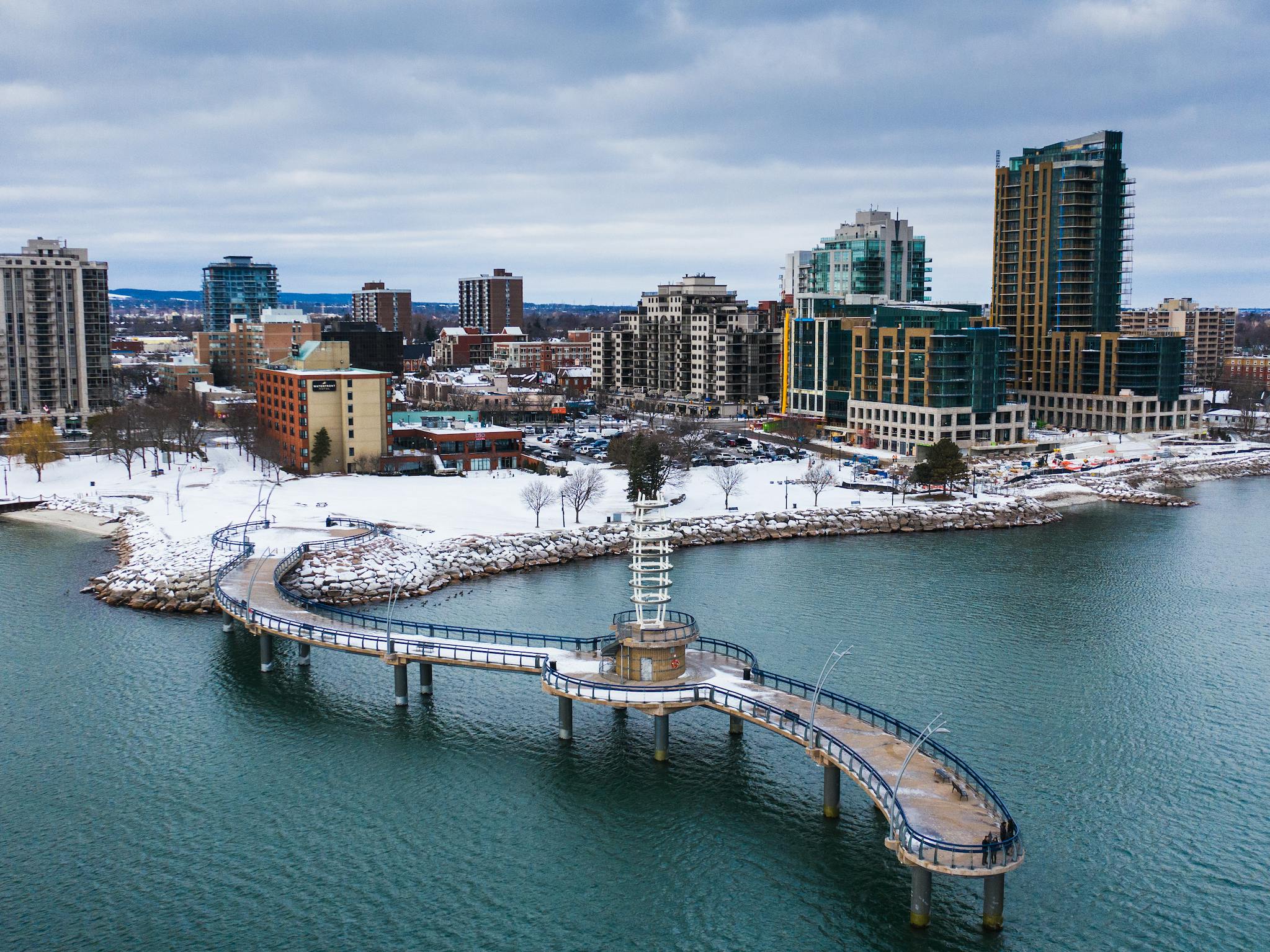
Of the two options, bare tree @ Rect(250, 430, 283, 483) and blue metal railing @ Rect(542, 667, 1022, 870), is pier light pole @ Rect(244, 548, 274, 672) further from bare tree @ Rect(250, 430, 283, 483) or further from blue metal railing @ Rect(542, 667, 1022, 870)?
bare tree @ Rect(250, 430, 283, 483)

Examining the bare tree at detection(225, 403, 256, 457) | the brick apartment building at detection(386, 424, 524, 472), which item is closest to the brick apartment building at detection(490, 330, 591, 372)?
the bare tree at detection(225, 403, 256, 457)

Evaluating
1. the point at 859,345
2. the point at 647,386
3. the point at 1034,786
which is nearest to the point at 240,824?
the point at 1034,786

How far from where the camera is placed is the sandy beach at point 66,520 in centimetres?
6850

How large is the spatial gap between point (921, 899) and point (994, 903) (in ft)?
4.75

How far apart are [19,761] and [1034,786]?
1070 inches

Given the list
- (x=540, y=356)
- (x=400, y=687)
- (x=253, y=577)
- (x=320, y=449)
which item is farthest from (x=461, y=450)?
(x=540, y=356)

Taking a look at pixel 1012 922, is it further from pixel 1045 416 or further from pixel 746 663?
pixel 1045 416

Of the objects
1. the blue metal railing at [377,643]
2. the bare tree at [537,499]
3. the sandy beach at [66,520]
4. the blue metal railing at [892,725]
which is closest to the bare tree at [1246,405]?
the bare tree at [537,499]

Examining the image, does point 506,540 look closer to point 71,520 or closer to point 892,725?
point 71,520

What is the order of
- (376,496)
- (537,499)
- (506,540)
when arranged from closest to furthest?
(506,540)
(537,499)
(376,496)

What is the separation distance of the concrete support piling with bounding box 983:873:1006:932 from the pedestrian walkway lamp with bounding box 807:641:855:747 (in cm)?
592

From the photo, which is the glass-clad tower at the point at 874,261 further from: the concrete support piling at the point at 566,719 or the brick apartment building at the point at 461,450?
the concrete support piling at the point at 566,719

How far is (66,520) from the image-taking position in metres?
71.4

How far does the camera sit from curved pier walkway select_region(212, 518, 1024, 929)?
2544 centimetres
